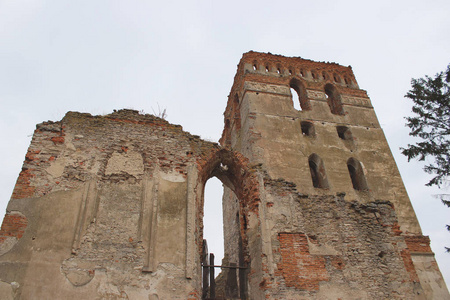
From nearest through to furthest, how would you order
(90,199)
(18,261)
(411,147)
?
(18,261)
(90,199)
(411,147)

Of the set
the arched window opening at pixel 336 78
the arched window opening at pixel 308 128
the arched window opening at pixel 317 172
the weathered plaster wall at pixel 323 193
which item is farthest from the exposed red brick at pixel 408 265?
the arched window opening at pixel 336 78

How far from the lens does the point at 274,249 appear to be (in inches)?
307

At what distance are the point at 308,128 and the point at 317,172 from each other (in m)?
2.19

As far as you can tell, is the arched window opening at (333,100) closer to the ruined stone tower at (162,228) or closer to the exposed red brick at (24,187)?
the ruined stone tower at (162,228)

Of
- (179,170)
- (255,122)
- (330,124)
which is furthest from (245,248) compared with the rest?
(330,124)

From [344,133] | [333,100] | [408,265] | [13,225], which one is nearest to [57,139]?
[13,225]

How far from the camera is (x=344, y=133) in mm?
14672

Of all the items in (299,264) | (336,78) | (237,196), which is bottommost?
(299,264)

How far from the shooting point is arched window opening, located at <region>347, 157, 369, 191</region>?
13148 millimetres

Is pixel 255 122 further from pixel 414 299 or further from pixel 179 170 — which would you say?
pixel 414 299

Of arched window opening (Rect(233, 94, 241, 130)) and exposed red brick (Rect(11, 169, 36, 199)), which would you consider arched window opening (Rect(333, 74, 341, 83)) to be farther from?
exposed red brick (Rect(11, 169, 36, 199))

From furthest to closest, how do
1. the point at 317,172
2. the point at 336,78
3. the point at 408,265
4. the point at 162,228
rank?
the point at 336,78
the point at 317,172
the point at 408,265
the point at 162,228

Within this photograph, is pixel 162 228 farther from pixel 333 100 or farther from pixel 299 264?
pixel 333 100

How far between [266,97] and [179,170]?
782cm
